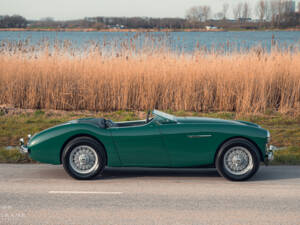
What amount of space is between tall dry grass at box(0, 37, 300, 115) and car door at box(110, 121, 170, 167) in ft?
22.5

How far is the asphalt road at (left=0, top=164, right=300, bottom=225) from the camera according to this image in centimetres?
462

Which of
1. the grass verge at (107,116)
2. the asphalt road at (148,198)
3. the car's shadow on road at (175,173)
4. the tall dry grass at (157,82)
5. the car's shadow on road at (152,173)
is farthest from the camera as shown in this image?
the tall dry grass at (157,82)

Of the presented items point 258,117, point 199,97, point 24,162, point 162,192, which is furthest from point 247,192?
point 199,97

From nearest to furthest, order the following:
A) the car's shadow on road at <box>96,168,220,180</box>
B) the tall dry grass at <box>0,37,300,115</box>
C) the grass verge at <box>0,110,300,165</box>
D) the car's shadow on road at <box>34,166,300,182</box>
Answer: the car's shadow on road at <box>34,166,300,182</box> → the car's shadow on road at <box>96,168,220,180</box> → the grass verge at <box>0,110,300,165</box> → the tall dry grass at <box>0,37,300,115</box>

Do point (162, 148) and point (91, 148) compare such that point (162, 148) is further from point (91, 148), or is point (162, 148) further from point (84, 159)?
point (84, 159)

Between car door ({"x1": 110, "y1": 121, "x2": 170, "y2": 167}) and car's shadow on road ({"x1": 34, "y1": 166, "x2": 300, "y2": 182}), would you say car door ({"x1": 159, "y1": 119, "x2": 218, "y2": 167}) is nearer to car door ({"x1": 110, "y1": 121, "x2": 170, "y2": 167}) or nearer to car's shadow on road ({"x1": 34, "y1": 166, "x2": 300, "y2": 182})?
car door ({"x1": 110, "y1": 121, "x2": 170, "y2": 167})

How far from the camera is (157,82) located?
13055 mm

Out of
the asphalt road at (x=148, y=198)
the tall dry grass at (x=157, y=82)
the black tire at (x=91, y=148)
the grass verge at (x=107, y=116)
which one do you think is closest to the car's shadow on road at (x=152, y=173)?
the asphalt road at (x=148, y=198)

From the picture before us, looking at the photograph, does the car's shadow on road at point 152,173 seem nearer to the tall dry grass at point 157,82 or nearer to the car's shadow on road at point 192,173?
the car's shadow on road at point 192,173

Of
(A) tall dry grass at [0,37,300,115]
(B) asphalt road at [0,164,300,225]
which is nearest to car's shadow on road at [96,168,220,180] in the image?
(B) asphalt road at [0,164,300,225]

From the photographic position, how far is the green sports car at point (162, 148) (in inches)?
239

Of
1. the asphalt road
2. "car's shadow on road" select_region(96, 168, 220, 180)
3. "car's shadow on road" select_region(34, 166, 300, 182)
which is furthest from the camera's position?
"car's shadow on road" select_region(96, 168, 220, 180)

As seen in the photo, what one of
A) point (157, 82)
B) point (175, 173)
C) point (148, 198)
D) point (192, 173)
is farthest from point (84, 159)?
point (157, 82)

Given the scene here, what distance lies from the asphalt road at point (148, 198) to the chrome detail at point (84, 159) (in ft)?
→ 0.60
